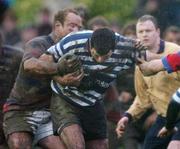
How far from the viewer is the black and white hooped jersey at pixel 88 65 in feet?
34.2

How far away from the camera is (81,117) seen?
10695 mm

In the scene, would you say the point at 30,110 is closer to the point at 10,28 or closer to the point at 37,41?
the point at 37,41

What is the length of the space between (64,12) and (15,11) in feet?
24.8

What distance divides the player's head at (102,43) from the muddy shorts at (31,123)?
1096 millimetres

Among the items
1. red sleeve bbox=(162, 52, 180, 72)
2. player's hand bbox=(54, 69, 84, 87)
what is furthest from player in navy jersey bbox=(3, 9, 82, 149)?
red sleeve bbox=(162, 52, 180, 72)

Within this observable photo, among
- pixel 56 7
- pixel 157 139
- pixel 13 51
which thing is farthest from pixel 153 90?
pixel 56 7

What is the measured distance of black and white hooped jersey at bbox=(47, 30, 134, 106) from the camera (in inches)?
411

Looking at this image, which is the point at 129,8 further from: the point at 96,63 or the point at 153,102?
the point at 96,63

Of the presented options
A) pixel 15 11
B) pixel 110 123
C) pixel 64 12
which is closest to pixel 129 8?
pixel 15 11

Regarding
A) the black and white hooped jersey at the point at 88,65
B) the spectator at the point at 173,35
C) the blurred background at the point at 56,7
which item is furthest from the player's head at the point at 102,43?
the blurred background at the point at 56,7

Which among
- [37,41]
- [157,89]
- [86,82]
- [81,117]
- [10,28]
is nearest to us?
[86,82]

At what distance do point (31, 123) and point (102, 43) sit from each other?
1.36 metres

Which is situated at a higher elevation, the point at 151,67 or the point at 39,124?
the point at 151,67

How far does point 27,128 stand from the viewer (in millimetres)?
10945
